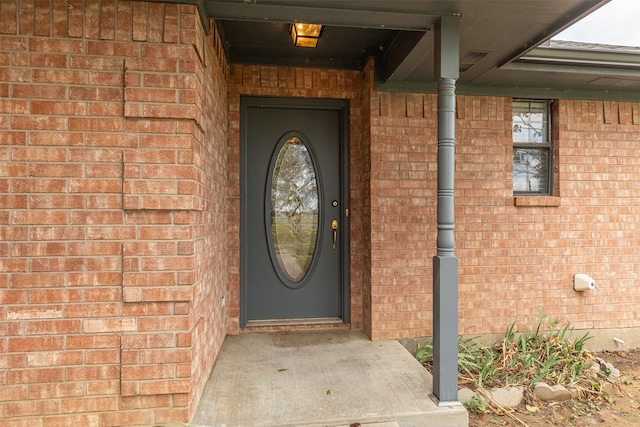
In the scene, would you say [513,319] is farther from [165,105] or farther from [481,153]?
[165,105]

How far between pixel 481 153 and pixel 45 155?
3519mm

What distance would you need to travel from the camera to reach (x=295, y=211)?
378 centimetres

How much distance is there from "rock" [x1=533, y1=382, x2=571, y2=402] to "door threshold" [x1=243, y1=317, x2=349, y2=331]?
1.65 m

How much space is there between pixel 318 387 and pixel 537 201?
9.27 ft

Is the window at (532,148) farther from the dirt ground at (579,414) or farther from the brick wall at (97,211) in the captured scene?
the brick wall at (97,211)

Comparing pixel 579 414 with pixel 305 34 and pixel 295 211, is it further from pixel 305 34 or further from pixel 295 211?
pixel 305 34

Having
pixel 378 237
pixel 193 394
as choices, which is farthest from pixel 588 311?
pixel 193 394

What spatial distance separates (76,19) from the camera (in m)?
2.09

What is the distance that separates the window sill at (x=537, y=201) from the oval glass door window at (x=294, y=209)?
2.00m

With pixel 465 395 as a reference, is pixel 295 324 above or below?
above

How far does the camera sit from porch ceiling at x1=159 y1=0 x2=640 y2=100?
7.75ft

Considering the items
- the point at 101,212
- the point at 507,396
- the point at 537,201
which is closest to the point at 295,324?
the point at 507,396

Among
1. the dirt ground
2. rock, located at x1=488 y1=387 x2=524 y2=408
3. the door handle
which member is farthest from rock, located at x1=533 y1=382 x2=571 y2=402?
the door handle

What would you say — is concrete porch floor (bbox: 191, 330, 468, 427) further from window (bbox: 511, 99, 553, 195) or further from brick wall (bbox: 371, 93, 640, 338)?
window (bbox: 511, 99, 553, 195)
